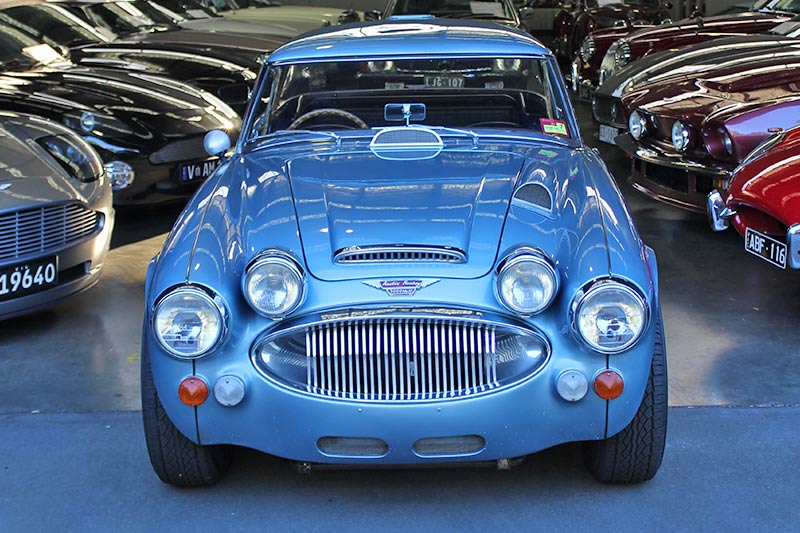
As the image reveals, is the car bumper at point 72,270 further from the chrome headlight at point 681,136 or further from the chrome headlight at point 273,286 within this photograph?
the chrome headlight at point 681,136

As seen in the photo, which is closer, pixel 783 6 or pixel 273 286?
pixel 273 286

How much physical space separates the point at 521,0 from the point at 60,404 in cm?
1703

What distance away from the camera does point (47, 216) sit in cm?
529

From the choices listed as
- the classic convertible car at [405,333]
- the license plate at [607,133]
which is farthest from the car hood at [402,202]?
the license plate at [607,133]

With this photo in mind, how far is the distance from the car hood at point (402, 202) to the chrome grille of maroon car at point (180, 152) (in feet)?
11.2

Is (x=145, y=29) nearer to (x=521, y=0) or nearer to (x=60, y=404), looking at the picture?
(x=60, y=404)

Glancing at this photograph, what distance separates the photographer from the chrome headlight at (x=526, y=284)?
10.5 feet

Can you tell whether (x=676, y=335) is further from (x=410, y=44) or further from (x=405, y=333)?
(x=405, y=333)

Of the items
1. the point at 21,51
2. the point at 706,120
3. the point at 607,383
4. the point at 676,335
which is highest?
the point at 21,51

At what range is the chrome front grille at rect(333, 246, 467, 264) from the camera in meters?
3.31

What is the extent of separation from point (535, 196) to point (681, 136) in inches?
135

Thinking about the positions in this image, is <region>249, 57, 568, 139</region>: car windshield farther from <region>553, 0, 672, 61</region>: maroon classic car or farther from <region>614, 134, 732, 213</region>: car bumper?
<region>553, 0, 672, 61</region>: maroon classic car

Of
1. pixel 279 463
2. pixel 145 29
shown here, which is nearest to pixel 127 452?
pixel 279 463

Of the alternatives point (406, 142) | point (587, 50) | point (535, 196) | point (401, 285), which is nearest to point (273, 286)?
point (401, 285)
